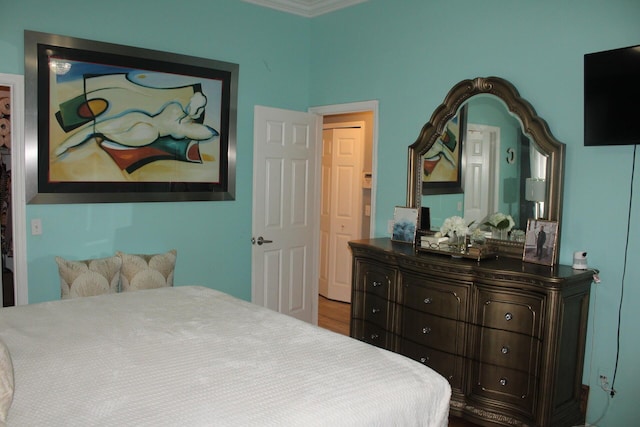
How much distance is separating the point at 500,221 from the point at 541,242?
0.37 m

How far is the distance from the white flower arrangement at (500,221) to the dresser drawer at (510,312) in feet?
1.97

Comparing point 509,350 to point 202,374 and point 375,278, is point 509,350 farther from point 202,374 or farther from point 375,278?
point 202,374

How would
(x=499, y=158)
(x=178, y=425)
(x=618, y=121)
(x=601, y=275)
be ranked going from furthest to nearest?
1. (x=499, y=158)
2. (x=601, y=275)
3. (x=618, y=121)
4. (x=178, y=425)

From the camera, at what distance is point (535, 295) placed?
2908 mm

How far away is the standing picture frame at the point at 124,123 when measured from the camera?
11.7 ft

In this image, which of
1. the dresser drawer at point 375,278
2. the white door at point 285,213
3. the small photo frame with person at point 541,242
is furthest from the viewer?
the white door at point 285,213

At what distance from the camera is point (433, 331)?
3.39 m

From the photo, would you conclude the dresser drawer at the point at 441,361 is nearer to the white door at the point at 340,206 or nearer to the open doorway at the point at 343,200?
the open doorway at the point at 343,200

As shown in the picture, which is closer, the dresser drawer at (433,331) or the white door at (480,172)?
the dresser drawer at (433,331)

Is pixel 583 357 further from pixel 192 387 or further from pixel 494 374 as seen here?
pixel 192 387

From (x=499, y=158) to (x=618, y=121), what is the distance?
837mm

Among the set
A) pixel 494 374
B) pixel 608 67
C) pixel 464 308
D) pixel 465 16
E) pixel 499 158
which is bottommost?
pixel 494 374

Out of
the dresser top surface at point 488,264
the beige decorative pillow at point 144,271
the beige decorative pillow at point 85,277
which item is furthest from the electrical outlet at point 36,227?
the dresser top surface at point 488,264

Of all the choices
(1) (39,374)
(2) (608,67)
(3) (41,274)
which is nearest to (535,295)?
(2) (608,67)
